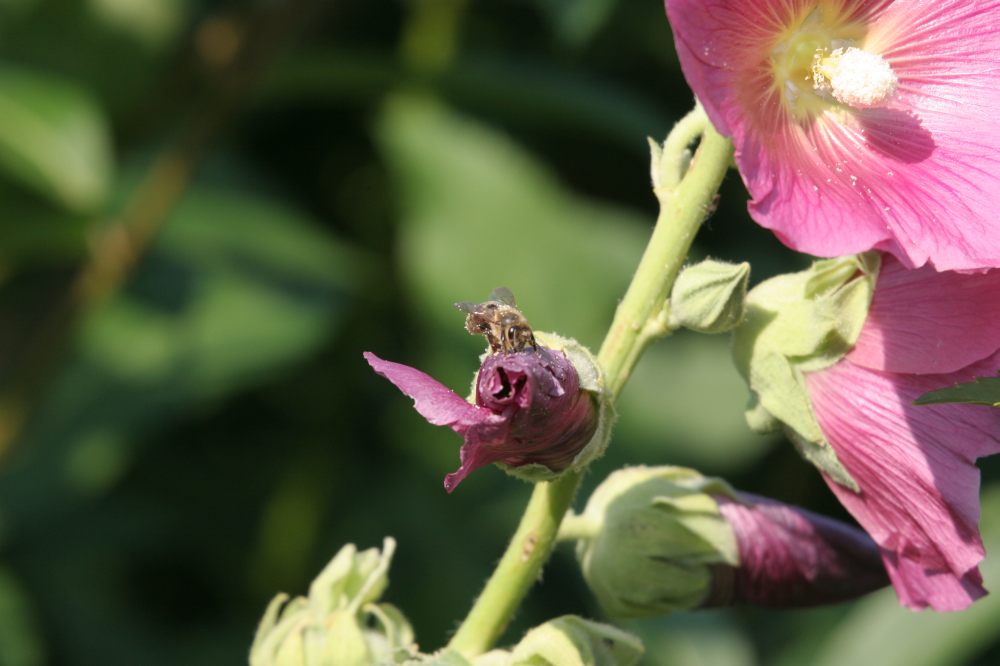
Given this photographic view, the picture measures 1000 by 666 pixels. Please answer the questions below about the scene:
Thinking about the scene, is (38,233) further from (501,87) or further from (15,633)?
(501,87)

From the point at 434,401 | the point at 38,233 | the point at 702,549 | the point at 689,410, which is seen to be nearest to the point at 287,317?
the point at 38,233

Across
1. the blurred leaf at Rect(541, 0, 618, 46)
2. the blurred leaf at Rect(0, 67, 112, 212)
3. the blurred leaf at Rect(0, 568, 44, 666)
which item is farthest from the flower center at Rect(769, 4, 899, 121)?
the blurred leaf at Rect(0, 568, 44, 666)

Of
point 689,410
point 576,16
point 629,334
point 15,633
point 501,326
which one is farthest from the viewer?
point 689,410

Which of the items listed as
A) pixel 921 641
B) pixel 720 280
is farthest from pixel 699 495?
pixel 921 641

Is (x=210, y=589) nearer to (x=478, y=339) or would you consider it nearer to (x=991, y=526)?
(x=478, y=339)

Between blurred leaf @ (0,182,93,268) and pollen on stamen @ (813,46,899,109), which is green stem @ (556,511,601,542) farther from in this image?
blurred leaf @ (0,182,93,268)

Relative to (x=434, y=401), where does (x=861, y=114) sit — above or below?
above
